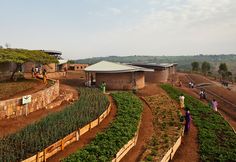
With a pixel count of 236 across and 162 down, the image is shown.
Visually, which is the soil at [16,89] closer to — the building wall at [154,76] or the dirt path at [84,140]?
the dirt path at [84,140]

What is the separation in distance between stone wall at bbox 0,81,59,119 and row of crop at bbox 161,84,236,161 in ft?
40.8

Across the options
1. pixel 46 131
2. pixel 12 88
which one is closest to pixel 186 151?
pixel 46 131

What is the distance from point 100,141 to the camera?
1577cm

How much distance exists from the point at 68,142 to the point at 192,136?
982cm

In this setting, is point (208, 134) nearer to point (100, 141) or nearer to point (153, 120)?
point (153, 120)

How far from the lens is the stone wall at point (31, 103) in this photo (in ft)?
58.9

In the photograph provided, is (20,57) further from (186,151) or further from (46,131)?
(186,151)

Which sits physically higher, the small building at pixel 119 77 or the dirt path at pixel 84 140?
the small building at pixel 119 77

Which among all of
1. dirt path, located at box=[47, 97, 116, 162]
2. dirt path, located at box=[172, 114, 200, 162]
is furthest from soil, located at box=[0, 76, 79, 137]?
dirt path, located at box=[172, 114, 200, 162]

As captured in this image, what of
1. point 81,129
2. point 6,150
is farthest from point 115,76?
point 6,150

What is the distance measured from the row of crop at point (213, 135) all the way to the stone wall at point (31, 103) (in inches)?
490

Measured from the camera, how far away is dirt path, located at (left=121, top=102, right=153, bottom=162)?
1536 centimetres

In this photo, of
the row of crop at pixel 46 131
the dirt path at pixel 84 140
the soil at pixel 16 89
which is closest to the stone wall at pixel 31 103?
the soil at pixel 16 89

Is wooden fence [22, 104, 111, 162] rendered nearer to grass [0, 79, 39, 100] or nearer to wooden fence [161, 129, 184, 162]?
wooden fence [161, 129, 184, 162]
